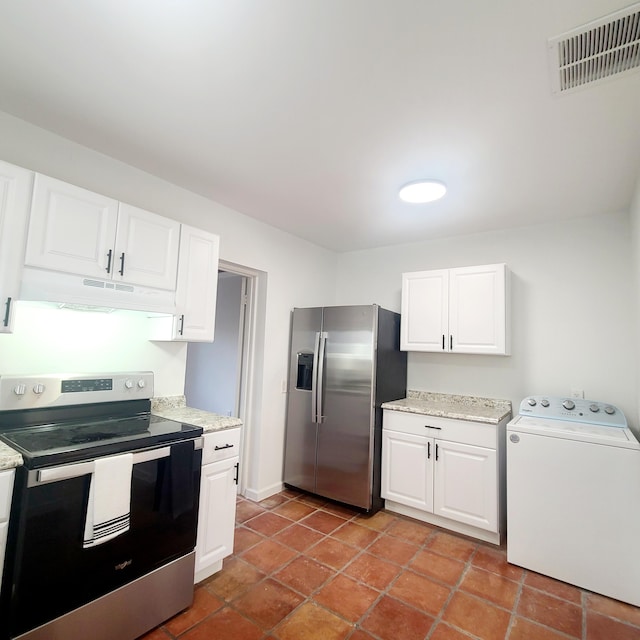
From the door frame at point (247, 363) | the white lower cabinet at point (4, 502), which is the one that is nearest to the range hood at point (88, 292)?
the white lower cabinet at point (4, 502)

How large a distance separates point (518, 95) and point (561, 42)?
28 centimetres

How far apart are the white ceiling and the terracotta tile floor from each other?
8.24 ft

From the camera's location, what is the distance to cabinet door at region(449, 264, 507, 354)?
2955 mm

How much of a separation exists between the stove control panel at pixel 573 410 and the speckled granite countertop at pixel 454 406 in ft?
0.71

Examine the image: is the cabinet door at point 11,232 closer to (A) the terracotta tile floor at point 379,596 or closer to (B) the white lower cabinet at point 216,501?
(B) the white lower cabinet at point 216,501

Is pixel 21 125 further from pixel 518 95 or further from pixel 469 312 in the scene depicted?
pixel 469 312

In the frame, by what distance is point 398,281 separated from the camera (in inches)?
153

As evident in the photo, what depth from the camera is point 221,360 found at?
422cm

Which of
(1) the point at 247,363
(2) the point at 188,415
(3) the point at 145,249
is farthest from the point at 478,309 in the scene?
(3) the point at 145,249

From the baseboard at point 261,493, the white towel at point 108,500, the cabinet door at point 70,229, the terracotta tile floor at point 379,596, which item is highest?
the cabinet door at point 70,229

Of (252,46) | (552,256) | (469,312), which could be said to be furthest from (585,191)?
(252,46)

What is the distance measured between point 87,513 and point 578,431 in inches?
107

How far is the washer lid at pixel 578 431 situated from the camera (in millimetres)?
2148

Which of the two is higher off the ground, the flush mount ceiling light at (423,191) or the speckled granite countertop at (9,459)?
the flush mount ceiling light at (423,191)
